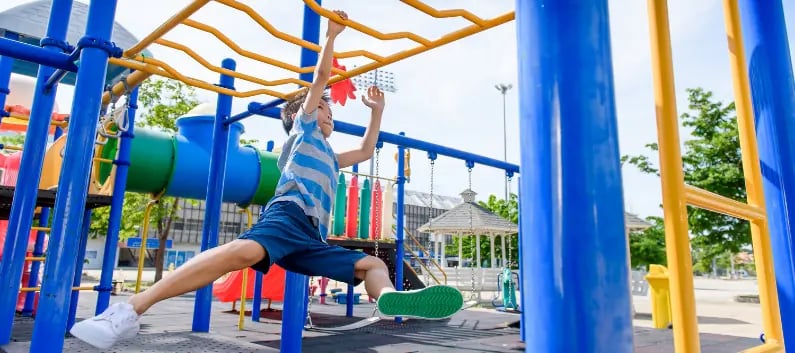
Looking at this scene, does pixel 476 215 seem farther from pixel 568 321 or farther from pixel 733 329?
pixel 568 321

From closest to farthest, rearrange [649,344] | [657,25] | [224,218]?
[657,25], [649,344], [224,218]

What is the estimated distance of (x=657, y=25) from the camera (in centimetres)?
109

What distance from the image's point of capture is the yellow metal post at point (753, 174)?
1443mm

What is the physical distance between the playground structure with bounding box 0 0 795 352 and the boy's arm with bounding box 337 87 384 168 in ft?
1.10

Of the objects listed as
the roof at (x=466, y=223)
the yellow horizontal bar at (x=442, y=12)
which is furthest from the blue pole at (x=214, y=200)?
the roof at (x=466, y=223)

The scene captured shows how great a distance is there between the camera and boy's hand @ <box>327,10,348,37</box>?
7.33ft

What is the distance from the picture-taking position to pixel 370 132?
2645 millimetres

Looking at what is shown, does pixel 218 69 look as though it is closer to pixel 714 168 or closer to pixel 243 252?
pixel 243 252

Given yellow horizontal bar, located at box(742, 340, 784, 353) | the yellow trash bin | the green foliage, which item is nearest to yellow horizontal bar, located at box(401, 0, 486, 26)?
yellow horizontal bar, located at box(742, 340, 784, 353)

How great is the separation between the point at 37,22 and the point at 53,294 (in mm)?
7083

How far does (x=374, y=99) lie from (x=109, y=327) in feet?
5.03

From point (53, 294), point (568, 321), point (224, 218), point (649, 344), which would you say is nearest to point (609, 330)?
point (568, 321)

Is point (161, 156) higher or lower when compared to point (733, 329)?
higher

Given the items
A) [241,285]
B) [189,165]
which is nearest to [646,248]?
[241,285]
